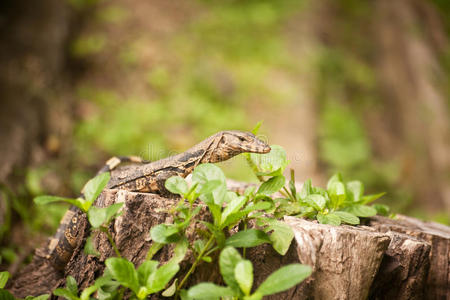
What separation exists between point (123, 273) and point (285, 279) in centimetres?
75

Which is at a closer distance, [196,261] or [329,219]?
[196,261]

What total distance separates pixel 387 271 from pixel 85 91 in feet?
25.8

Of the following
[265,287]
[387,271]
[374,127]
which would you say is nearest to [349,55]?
[374,127]

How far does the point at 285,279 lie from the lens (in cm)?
149

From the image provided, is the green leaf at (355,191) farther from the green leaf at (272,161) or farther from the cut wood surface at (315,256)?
the green leaf at (272,161)

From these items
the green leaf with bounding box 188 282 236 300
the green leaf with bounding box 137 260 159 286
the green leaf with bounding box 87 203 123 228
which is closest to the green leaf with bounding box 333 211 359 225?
the green leaf with bounding box 188 282 236 300

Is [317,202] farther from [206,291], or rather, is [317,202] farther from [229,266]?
[206,291]

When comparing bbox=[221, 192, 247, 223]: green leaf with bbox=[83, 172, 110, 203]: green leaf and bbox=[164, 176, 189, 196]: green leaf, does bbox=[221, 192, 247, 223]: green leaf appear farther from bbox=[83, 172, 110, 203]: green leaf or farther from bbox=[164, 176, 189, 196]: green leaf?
bbox=[83, 172, 110, 203]: green leaf

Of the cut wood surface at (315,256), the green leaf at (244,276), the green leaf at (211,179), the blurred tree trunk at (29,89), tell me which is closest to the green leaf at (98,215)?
the cut wood surface at (315,256)

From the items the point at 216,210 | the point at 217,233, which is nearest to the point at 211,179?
the point at 216,210

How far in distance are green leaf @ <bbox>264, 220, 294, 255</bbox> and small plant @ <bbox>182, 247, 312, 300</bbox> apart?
0.94ft

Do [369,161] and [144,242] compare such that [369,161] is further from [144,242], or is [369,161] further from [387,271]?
[144,242]

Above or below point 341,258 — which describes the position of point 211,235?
above

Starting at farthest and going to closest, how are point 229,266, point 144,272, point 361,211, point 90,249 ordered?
point 361,211
point 90,249
point 144,272
point 229,266
